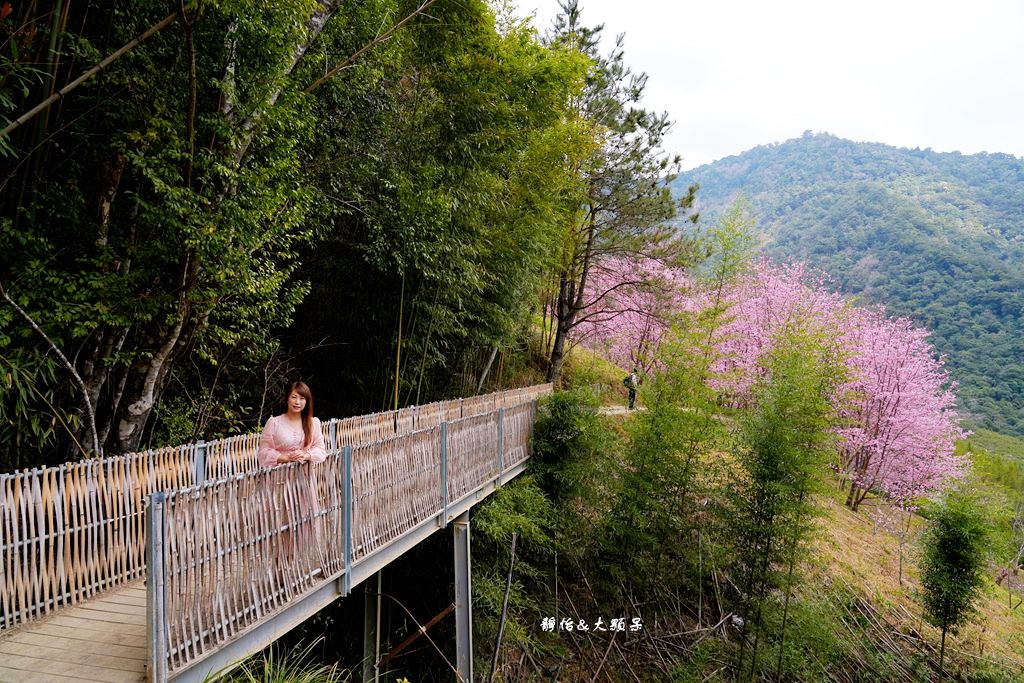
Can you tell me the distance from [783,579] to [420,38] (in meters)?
8.52

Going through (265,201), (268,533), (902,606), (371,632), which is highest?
(265,201)

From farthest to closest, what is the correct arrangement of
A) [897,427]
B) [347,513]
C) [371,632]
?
[897,427]
[371,632]
[347,513]

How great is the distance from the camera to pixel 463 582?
231 inches

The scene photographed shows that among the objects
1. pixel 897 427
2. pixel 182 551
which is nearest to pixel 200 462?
pixel 182 551

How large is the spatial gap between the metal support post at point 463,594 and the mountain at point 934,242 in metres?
10.6

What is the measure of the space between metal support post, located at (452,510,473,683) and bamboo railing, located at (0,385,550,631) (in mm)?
2650

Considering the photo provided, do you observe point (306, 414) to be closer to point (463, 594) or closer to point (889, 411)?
point (463, 594)

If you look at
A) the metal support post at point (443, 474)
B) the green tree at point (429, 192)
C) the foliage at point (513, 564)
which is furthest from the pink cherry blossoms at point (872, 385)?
the metal support post at point (443, 474)

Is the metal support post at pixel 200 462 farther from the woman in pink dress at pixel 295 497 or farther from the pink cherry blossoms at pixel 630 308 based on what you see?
the pink cherry blossoms at pixel 630 308

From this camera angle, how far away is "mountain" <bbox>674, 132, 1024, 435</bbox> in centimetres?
2444

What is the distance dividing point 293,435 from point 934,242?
40.1 metres

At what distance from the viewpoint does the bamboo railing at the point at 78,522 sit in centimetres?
276

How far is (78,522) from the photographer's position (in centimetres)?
320

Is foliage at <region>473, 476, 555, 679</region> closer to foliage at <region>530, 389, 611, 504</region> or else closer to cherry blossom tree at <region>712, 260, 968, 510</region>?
foliage at <region>530, 389, 611, 504</region>
